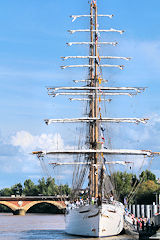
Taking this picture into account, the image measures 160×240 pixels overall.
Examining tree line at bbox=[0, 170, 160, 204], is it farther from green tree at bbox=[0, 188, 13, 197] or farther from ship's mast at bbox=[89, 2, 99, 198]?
ship's mast at bbox=[89, 2, 99, 198]

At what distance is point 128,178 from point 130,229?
1983 inches

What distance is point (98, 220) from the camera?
48.6m

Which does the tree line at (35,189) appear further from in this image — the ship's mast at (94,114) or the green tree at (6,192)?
the ship's mast at (94,114)

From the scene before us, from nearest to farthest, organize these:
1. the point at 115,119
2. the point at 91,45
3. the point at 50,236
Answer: the point at 50,236
the point at 115,119
the point at 91,45

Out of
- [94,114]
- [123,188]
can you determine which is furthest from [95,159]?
[123,188]

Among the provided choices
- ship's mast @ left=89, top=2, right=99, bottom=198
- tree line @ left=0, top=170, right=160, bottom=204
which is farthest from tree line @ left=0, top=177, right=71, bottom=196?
ship's mast @ left=89, top=2, right=99, bottom=198

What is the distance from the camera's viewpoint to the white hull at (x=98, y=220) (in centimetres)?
4869

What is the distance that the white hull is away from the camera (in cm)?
4869

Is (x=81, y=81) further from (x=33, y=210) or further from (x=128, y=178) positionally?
(x=33, y=210)

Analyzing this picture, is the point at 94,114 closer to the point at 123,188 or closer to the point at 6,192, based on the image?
the point at 123,188

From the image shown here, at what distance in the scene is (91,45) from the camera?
67.6 meters

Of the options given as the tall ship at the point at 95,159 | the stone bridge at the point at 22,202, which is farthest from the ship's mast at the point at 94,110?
the stone bridge at the point at 22,202

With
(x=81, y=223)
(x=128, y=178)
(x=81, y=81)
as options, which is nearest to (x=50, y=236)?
(x=81, y=223)

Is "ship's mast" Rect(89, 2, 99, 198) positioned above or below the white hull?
above
